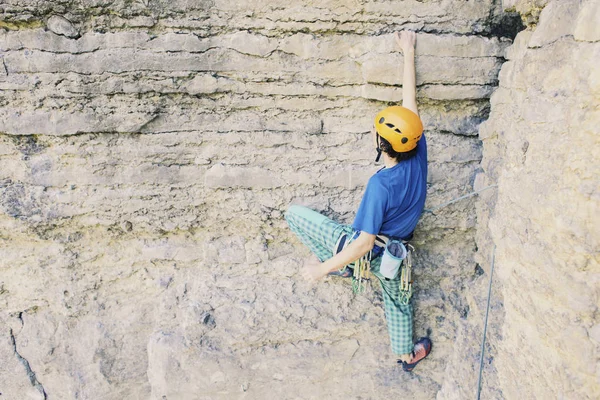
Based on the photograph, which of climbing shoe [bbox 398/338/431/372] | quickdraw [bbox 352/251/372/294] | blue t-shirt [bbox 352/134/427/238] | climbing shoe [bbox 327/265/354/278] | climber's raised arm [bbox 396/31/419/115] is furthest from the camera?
climbing shoe [bbox 398/338/431/372]

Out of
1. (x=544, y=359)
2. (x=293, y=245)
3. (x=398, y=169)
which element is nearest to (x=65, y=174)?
(x=293, y=245)

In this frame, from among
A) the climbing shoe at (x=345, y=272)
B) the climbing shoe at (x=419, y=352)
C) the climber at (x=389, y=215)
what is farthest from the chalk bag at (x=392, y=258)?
the climbing shoe at (x=419, y=352)

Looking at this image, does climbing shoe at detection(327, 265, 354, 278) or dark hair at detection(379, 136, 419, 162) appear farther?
climbing shoe at detection(327, 265, 354, 278)

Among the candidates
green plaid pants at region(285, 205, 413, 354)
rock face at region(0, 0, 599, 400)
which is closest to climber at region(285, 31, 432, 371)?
green plaid pants at region(285, 205, 413, 354)

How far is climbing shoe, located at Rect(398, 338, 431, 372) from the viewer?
3.15m

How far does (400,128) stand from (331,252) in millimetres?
946

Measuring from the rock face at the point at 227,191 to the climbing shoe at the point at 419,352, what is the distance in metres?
0.07

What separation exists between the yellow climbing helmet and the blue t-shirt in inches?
6.1

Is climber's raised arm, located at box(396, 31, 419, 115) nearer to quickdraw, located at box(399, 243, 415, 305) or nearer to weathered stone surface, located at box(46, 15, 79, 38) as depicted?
quickdraw, located at box(399, 243, 415, 305)

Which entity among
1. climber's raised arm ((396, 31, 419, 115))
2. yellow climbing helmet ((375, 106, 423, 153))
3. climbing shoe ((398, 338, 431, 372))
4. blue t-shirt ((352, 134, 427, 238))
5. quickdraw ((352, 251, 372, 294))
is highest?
climber's raised arm ((396, 31, 419, 115))

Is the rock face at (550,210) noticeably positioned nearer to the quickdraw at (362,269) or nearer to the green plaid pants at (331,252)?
the green plaid pants at (331,252)

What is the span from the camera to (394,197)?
245cm

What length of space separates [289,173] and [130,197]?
1.04m

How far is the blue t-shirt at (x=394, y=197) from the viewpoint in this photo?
Answer: 2412mm
